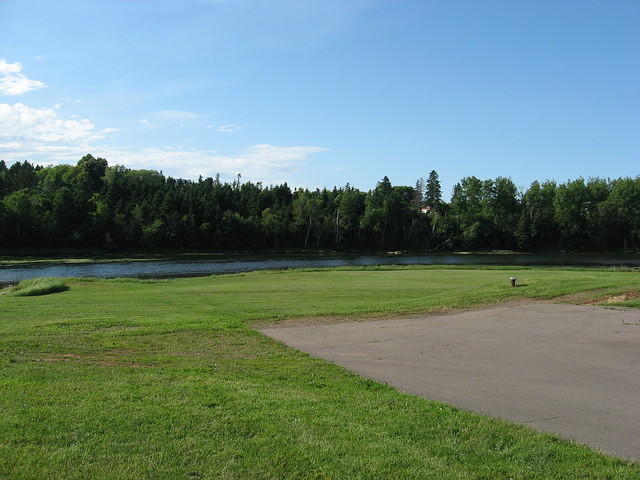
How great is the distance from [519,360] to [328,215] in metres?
121

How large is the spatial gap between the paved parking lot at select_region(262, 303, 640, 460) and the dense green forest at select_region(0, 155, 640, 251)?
310 feet

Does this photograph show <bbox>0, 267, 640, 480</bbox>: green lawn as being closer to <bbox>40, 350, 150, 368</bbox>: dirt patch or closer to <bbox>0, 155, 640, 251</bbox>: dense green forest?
<bbox>40, 350, 150, 368</bbox>: dirt patch

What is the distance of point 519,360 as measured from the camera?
10.3 m

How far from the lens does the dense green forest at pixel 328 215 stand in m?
105

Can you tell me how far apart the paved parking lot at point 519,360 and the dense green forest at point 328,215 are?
9443cm

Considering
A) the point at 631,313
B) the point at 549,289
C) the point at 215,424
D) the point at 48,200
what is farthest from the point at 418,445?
the point at 48,200

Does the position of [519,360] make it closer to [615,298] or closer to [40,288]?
[615,298]

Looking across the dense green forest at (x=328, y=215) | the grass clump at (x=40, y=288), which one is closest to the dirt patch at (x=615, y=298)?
the grass clump at (x=40, y=288)

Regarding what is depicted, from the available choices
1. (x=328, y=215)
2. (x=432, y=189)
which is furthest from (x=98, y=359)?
(x=432, y=189)

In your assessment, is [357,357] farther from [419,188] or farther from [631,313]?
[419,188]

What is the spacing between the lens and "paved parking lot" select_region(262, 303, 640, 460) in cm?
702

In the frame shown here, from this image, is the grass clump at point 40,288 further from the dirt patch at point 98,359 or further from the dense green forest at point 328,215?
the dense green forest at point 328,215

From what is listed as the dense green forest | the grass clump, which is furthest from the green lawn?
the dense green forest

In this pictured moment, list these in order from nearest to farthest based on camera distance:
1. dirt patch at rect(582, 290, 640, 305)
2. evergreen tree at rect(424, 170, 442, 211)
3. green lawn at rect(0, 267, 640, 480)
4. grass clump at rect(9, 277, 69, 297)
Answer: green lawn at rect(0, 267, 640, 480), dirt patch at rect(582, 290, 640, 305), grass clump at rect(9, 277, 69, 297), evergreen tree at rect(424, 170, 442, 211)
